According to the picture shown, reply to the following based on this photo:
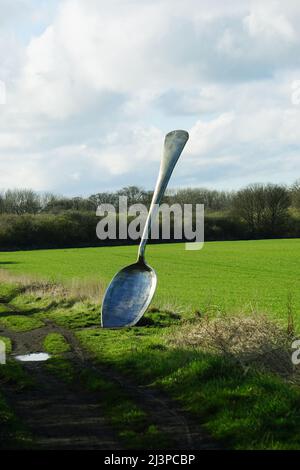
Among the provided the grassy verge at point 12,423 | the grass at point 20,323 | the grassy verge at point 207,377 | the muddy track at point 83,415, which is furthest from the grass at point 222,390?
the grass at point 20,323

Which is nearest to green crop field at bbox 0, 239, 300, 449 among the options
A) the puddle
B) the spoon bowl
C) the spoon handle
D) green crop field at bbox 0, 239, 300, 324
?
the puddle

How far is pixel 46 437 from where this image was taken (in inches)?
318

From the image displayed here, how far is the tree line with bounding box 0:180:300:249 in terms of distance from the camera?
91.7m

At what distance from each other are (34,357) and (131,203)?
92623 millimetres

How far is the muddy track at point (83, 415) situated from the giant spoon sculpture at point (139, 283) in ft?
15.7

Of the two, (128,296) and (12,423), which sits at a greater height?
(128,296)

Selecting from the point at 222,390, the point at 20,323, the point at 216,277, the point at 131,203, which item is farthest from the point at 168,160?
the point at 131,203

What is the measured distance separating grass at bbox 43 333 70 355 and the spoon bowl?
1.43 m

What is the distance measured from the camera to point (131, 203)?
349 feet

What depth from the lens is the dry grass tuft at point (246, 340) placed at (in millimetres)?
11281

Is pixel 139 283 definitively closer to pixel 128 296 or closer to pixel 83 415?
pixel 128 296

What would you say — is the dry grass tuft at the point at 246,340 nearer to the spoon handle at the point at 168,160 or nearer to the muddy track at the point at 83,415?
the muddy track at the point at 83,415

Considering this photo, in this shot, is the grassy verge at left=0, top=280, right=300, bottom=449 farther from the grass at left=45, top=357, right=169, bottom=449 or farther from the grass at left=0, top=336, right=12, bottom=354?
the grass at left=0, top=336, right=12, bottom=354

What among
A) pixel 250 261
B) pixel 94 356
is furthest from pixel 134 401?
pixel 250 261
